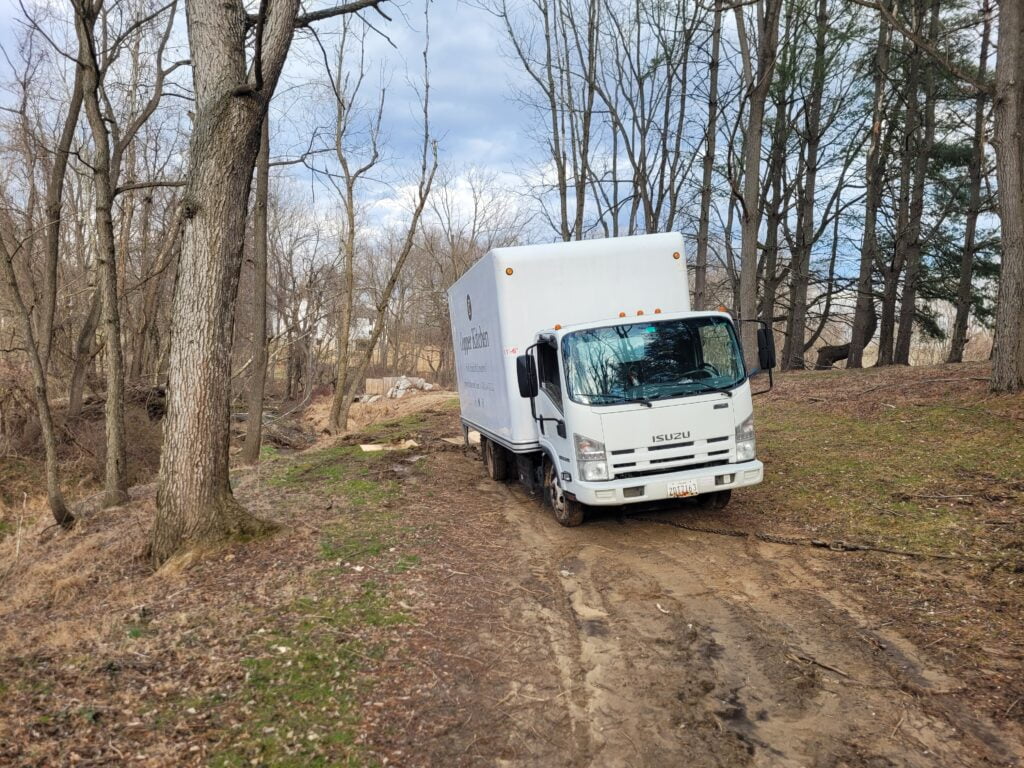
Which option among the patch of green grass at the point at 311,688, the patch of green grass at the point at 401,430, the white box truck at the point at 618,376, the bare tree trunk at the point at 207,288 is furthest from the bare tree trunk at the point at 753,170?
the patch of green grass at the point at 311,688

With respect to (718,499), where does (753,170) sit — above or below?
above

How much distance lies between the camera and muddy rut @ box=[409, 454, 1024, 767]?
345 centimetres

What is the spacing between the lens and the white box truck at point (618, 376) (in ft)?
22.9

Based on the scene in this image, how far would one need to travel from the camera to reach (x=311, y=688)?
4.12 meters

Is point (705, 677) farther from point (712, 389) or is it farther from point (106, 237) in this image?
point (106, 237)

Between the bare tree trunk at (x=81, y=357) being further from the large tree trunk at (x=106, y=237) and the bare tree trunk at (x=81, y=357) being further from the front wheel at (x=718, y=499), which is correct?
the front wheel at (x=718, y=499)

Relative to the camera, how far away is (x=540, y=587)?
237 inches

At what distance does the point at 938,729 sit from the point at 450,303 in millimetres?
10307

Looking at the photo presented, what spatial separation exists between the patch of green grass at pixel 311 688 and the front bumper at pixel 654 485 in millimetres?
2352

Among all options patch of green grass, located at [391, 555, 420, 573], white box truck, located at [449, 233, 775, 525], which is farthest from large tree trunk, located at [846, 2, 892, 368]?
patch of green grass, located at [391, 555, 420, 573]

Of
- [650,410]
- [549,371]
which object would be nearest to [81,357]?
[549,371]

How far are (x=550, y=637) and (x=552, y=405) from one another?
3182mm

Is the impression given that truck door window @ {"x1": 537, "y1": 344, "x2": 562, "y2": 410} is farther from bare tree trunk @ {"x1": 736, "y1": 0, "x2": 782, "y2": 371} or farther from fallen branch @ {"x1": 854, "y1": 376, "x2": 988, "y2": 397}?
bare tree trunk @ {"x1": 736, "y1": 0, "x2": 782, "y2": 371}

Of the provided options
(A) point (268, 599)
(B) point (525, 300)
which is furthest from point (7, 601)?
→ (B) point (525, 300)
